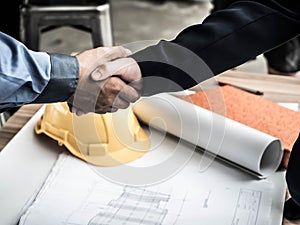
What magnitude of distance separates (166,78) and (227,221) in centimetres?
29

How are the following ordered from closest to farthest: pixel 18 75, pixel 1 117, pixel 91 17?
pixel 18 75 < pixel 1 117 < pixel 91 17

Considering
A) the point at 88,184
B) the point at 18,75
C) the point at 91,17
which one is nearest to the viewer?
the point at 18,75

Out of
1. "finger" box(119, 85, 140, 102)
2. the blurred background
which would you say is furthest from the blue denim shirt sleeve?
the blurred background

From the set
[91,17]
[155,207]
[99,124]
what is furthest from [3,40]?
[91,17]

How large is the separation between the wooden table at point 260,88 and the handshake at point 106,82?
6.2 inches

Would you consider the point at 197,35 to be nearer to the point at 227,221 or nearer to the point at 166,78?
the point at 166,78

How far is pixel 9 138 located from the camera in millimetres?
959

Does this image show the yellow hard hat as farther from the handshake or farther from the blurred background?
the blurred background

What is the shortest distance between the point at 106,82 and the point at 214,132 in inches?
8.1

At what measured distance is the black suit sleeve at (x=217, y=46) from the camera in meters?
0.94

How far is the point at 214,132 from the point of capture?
3.06ft

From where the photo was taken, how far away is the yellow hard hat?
3.02ft

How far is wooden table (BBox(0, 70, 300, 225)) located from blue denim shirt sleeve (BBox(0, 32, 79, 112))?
0.19m

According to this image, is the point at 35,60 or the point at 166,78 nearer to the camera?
the point at 35,60
